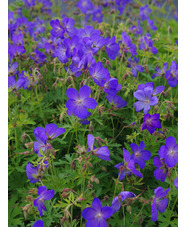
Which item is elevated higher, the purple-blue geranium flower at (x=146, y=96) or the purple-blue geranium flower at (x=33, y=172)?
the purple-blue geranium flower at (x=146, y=96)

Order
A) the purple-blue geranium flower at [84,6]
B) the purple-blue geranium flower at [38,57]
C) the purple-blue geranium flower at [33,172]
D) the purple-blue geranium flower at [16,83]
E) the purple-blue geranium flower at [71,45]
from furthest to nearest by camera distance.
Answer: the purple-blue geranium flower at [84,6] < the purple-blue geranium flower at [38,57] < the purple-blue geranium flower at [16,83] < the purple-blue geranium flower at [71,45] < the purple-blue geranium flower at [33,172]

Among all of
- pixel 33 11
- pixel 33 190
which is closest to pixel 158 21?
pixel 33 11

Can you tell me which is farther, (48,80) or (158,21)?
(158,21)

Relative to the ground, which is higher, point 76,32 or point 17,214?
point 76,32

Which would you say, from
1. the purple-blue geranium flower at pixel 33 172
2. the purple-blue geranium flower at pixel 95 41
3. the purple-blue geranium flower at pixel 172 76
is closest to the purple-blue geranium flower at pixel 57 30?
the purple-blue geranium flower at pixel 95 41

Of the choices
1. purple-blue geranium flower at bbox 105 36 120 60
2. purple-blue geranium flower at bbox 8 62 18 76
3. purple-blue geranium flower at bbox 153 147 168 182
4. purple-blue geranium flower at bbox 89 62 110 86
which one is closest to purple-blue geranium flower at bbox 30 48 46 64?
purple-blue geranium flower at bbox 8 62 18 76

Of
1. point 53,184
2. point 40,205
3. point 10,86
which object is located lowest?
point 53,184

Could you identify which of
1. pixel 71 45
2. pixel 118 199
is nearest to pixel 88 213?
pixel 118 199

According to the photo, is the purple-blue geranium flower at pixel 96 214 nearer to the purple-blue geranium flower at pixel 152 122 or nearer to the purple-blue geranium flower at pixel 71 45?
the purple-blue geranium flower at pixel 152 122

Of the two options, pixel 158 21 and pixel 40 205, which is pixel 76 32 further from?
pixel 158 21
